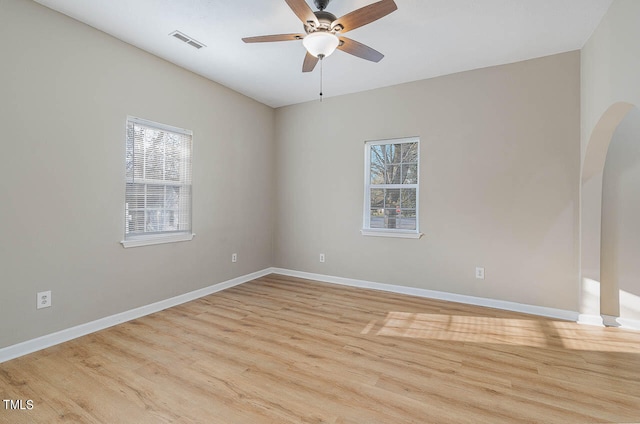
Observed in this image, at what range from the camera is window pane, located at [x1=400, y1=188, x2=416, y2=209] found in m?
4.00

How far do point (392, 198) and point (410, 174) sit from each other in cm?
40

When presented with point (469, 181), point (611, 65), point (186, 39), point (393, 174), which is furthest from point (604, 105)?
point (186, 39)

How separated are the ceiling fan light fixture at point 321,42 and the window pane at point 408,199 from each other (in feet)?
7.50

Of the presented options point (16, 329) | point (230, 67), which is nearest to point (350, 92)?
point (230, 67)

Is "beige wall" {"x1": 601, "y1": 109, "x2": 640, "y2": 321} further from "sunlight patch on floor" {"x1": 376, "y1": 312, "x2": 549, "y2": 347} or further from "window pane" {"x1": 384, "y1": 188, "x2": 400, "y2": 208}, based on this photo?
"window pane" {"x1": 384, "y1": 188, "x2": 400, "y2": 208}

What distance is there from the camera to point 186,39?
292 cm

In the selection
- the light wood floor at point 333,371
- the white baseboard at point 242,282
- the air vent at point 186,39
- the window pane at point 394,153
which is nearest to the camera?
the light wood floor at point 333,371

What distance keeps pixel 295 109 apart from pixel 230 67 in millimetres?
1478

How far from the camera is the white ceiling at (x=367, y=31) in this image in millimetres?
2418

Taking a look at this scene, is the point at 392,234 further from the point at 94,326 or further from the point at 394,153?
the point at 94,326

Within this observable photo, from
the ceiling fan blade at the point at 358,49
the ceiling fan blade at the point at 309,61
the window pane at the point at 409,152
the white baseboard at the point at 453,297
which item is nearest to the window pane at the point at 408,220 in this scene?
the window pane at the point at 409,152

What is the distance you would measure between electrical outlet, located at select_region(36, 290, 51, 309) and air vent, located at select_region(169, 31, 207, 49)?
2.54 metres

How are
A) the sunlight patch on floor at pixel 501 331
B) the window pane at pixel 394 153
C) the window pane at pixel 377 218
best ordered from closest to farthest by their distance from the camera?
1. the sunlight patch on floor at pixel 501 331
2. the window pane at pixel 394 153
3. the window pane at pixel 377 218

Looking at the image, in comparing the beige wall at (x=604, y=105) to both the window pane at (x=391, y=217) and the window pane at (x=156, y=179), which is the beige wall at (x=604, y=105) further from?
the window pane at (x=156, y=179)
